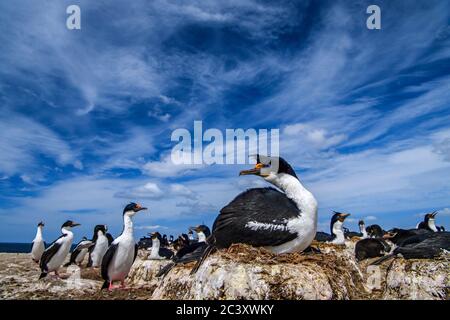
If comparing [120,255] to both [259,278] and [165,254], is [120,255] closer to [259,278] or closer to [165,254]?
[165,254]

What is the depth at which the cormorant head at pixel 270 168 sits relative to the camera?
7.57 meters

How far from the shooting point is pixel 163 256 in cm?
1669

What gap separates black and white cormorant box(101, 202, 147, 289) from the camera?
1142 centimetres

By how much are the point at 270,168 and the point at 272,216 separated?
1066 millimetres

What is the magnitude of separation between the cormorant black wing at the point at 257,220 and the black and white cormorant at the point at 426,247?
193 inches

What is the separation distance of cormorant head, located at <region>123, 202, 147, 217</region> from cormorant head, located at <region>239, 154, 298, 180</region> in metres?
5.60

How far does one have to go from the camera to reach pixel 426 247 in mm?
10117

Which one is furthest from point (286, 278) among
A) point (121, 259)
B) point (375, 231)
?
point (375, 231)

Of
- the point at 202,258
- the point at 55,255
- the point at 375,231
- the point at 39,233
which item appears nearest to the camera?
the point at 202,258

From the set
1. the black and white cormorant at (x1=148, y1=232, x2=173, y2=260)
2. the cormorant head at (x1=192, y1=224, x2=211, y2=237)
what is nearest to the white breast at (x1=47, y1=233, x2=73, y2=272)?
→ the black and white cormorant at (x1=148, y1=232, x2=173, y2=260)

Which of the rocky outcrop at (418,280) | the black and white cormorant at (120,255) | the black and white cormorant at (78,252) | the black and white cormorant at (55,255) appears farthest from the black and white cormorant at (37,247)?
the rocky outcrop at (418,280)

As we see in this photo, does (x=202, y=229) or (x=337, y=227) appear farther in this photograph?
(x=202, y=229)

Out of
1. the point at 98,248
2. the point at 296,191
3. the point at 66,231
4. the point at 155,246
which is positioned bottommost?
the point at 98,248
